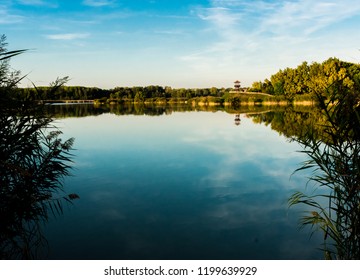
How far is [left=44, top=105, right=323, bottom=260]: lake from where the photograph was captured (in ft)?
23.0

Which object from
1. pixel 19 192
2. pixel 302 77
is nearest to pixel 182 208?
pixel 19 192

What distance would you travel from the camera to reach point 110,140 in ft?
82.8

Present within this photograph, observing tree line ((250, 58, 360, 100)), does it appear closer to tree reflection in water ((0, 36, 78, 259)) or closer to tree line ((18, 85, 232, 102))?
tree line ((18, 85, 232, 102))

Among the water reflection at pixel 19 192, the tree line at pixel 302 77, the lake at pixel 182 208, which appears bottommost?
the lake at pixel 182 208

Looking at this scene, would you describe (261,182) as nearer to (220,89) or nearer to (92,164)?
(92,164)

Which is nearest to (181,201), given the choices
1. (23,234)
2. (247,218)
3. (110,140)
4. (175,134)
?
(247,218)

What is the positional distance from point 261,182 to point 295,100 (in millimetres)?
77404

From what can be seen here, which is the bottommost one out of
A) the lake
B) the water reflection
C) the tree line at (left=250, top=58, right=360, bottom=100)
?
the lake

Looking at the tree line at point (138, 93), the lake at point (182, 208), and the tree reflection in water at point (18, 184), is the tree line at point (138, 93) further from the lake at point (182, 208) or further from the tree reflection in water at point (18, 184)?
the tree reflection in water at point (18, 184)

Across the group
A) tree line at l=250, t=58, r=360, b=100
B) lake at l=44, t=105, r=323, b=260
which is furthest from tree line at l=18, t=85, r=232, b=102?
lake at l=44, t=105, r=323, b=260

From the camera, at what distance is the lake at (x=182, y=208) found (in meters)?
7.02

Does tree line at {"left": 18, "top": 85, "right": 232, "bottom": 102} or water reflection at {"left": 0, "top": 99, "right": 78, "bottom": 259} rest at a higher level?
tree line at {"left": 18, "top": 85, "right": 232, "bottom": 102}

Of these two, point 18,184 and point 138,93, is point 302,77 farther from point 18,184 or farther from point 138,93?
point 18,184

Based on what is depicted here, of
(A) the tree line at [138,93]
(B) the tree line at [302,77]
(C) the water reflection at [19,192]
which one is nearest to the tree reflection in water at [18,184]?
(C) the water reflection at [19,192]
